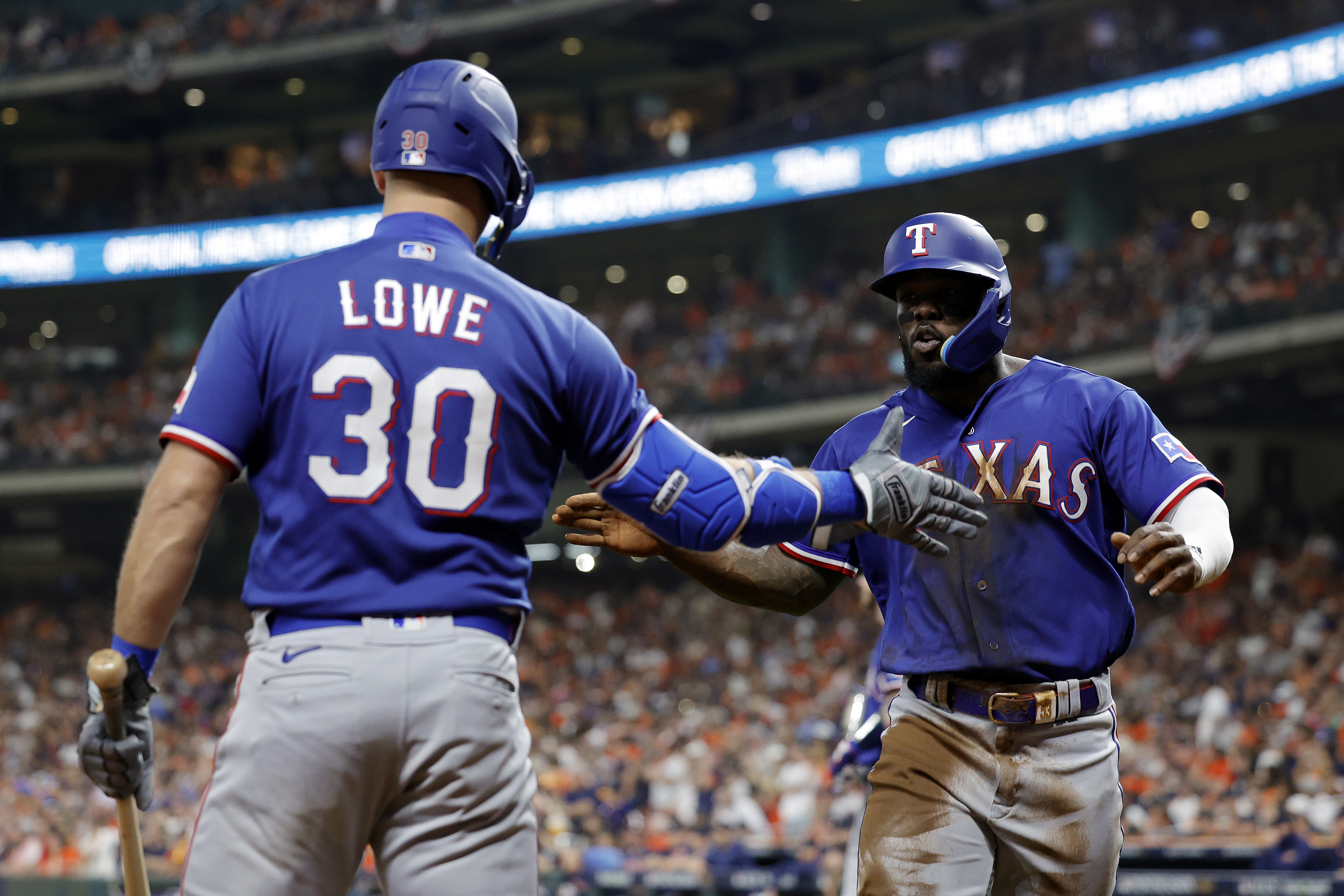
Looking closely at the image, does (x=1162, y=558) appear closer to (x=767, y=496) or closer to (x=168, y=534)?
(x=767, y=496)

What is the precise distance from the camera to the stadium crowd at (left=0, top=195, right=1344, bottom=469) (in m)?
18.5

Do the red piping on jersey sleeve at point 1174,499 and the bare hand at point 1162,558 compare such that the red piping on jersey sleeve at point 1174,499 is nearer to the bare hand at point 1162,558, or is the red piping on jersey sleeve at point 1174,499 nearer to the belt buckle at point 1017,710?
the bare hand at point 1162,558

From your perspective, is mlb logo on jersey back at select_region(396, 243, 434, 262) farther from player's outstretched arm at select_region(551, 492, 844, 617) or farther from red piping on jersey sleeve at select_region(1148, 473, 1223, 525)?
red piping on jersey sleeve at select_region(1148, 473, 1223, 525)

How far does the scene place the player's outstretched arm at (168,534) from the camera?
101 inches

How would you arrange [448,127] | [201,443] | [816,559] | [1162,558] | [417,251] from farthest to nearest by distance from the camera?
[816,559]
[1162,558]
[448,127]
[417,251]
[201,443]

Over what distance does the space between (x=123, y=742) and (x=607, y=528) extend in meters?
1.36

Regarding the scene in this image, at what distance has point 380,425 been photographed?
2.59 metres

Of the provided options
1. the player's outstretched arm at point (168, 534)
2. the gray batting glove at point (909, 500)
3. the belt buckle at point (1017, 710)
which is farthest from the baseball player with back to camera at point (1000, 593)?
the player's outstretched arm at point (168, 534)

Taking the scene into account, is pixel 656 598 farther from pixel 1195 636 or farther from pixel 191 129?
pixel 191 129

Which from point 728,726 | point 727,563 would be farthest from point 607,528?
point 728,726

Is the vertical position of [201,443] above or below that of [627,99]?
below

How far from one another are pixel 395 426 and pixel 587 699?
17.7 meters

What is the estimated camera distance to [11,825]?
17.5 metres

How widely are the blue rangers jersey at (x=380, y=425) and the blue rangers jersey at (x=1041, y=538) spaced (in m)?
1.19
